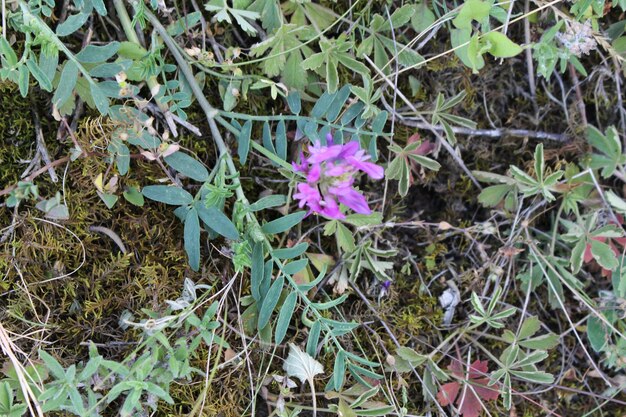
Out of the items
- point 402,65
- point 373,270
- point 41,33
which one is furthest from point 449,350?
point 41,33

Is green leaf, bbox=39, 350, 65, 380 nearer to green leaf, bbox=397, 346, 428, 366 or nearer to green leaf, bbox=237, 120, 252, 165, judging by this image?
green leaf, bbox=237, 120, 252, 165

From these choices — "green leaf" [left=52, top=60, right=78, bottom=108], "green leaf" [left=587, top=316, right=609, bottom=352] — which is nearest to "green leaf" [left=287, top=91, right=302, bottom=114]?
"green leaf" [left=52, top=60, right=78, bottom=108]

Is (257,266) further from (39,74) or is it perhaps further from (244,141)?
(39,74)

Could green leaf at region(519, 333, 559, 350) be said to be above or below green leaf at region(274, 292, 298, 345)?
below

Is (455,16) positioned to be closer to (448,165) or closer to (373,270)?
(448,165)

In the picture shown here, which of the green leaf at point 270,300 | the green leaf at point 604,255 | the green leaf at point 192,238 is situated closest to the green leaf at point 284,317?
the green leaf at point 270,300

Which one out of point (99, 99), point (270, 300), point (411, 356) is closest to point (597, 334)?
point (411, 356)

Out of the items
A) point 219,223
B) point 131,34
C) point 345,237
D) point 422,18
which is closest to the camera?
point 219,223
